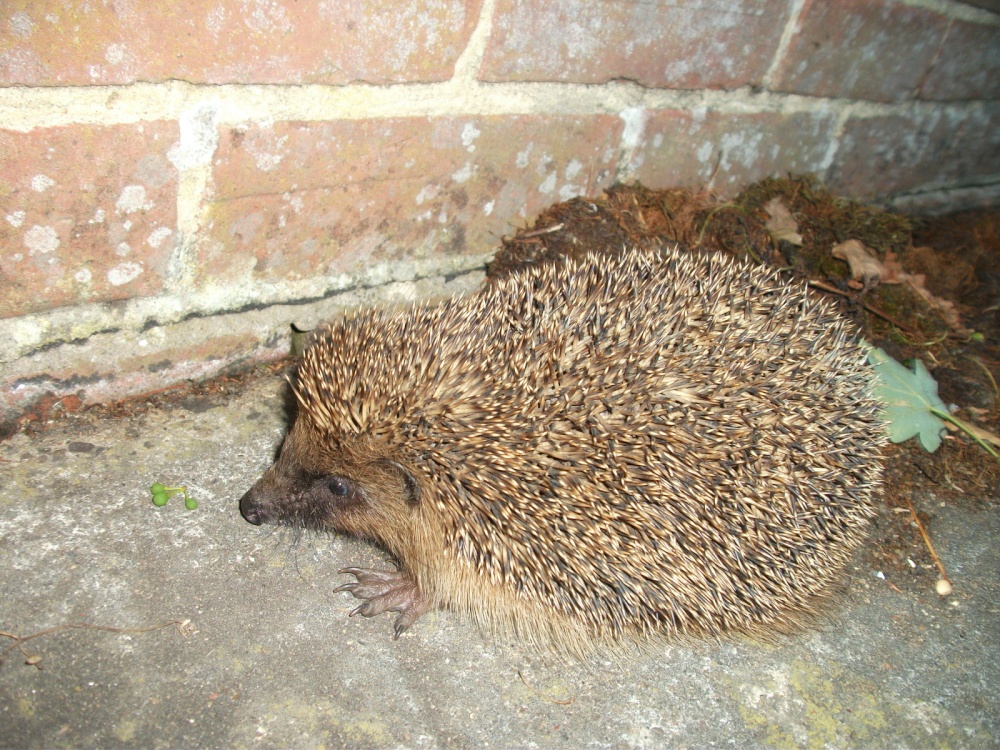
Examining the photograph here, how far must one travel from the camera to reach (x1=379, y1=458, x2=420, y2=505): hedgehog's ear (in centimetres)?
196

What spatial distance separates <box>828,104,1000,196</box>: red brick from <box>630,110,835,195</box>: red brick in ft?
0.77

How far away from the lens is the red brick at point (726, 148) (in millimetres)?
2979

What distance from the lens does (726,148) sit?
3.17 meters

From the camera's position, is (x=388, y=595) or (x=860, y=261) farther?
(x=860, y=261)

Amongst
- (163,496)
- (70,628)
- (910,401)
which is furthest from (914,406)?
(70,628)

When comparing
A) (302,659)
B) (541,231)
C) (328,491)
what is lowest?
(302,659)

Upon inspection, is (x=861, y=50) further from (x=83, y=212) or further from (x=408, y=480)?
(x=83, y=212)

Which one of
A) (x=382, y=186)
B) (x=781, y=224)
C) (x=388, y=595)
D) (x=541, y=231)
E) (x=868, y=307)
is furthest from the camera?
(x=781, y=224)

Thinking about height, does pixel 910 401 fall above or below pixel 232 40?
below

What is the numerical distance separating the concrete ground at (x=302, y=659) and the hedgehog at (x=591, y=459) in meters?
0.10

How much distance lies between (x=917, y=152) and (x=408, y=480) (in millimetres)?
3343

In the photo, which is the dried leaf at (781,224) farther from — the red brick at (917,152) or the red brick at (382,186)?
the red brick at (382,186)

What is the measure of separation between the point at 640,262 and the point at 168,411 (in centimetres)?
146

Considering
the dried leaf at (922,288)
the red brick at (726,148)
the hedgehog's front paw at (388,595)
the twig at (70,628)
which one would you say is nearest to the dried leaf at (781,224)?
the red brick at (726,148)
